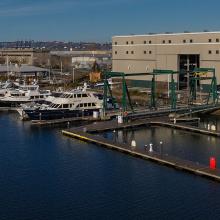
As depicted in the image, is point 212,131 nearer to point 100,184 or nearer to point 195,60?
point 100,184

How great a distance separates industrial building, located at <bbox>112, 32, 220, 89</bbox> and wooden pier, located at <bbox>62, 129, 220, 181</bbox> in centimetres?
2227

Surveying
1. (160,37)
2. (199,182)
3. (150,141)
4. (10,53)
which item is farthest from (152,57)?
(10,53)

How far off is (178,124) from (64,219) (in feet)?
59.8

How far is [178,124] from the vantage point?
33.4m

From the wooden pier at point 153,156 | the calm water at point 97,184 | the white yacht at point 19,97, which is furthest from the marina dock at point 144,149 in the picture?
the white yacht at point 19,97

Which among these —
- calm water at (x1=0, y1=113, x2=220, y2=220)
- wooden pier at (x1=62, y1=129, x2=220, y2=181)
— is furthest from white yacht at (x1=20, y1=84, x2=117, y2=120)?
calm water at (x1=0, y1=113, x2=220, y2=220)

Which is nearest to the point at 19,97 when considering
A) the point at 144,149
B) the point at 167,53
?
the point at 167,53

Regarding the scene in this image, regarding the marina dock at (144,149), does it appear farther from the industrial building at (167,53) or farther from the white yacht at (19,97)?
the industrial building at (167,53)

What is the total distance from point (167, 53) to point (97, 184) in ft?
113

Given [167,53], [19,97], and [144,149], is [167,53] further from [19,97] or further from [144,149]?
[144,149]

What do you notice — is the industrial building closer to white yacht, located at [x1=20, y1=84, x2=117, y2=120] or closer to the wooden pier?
white yacht, located at [x1=20, y1=84, x2=117, y2=120]

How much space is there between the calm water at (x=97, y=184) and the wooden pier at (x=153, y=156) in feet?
1.15

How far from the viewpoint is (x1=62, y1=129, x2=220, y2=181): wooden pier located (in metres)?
20.9

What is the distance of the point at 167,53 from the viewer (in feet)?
174
